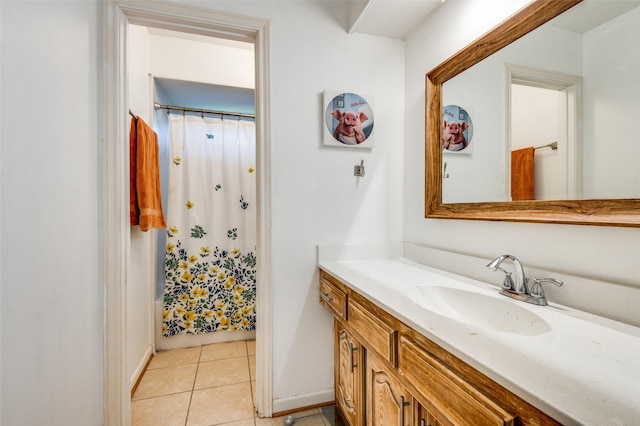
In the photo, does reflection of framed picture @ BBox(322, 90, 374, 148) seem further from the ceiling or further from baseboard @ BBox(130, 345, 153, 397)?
baseboard @ BBox(130, 345, 153, 397)

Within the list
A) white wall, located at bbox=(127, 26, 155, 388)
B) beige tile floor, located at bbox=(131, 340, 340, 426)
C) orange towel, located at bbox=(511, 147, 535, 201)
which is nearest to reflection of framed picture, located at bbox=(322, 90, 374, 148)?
orange towel, located at bbox=(511, 147, 535, 201)

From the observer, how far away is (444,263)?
4.34ft

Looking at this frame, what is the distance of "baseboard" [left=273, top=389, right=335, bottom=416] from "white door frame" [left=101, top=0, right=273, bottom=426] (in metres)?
0.73

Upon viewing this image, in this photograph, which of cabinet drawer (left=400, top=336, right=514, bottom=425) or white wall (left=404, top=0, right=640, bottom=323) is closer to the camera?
cabinet drawer (left=400, top=336, right=514, bottom=425)

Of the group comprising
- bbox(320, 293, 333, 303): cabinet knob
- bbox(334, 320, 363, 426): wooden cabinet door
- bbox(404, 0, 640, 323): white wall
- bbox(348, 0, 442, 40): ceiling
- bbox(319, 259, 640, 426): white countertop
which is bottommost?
bbox(334, 320, 363, 426): wooden cabinet door

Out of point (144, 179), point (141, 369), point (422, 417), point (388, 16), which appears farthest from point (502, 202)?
point (141, 369)

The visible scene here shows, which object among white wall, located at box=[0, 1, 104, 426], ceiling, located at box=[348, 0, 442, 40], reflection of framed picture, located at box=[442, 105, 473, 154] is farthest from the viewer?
ceiling, located at box=[348, 0, 442, 40]

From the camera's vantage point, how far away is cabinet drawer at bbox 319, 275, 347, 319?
120 cm

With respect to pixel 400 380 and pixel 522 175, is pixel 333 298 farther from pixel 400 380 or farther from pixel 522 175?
pixel 522 175

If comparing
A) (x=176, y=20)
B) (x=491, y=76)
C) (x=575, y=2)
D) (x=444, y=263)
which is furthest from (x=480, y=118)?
(x=176, y=20)

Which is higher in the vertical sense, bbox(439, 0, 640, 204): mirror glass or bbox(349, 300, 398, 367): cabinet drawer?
bbox(439, 0, 640, 204): mirror glass

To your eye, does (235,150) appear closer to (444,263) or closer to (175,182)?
(175,182)

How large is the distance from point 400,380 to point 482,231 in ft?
2.32

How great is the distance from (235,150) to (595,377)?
7.80ft
